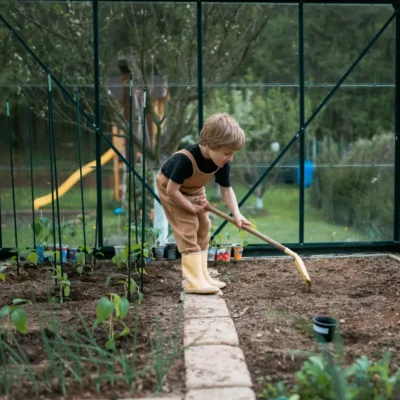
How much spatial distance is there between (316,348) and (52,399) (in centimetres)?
129

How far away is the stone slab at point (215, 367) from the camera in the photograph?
7.96 feet

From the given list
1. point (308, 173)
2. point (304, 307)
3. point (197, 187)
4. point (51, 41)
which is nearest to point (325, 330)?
point (304, 307)

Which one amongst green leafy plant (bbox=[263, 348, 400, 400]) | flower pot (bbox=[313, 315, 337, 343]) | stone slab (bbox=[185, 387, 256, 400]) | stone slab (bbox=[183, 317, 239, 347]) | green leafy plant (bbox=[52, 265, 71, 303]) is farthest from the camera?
green leafy plant (bbox=[52, 265, 71, 303])

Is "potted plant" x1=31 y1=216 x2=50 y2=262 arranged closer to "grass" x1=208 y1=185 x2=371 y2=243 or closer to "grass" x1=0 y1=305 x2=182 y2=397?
"grass" x1=208 y1=185 x2=371 y2=243

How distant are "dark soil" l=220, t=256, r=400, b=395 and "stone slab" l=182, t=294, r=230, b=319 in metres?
0.07

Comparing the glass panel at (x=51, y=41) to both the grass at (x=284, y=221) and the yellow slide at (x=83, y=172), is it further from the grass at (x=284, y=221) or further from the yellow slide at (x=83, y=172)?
the grass at (x=284, y=221)

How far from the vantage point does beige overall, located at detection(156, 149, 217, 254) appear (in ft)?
13.3

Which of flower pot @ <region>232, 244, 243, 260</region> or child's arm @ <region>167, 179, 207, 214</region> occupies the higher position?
child's arm @ <region>167, 179, 207, 214</region>

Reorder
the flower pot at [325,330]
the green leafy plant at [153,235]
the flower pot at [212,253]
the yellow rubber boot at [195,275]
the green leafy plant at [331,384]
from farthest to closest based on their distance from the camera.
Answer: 1. the flower pot at [212,253]
2. the green leafy plant at [153,235]
3. the yellow rubber boot at [195,275]
4. the flower pot at [325,330]
5. the green leafy plant at [331,384]

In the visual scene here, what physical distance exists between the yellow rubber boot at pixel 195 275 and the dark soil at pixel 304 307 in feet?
0.49

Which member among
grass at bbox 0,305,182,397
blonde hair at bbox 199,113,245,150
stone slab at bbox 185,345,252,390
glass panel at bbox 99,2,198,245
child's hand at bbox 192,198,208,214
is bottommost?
stone slab at bbox 185,345,252,390

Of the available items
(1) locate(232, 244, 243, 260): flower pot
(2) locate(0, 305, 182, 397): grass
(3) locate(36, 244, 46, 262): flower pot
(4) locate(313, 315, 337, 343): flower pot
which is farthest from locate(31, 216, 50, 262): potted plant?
(4) locate(313, 315, 337, 343): flower pot

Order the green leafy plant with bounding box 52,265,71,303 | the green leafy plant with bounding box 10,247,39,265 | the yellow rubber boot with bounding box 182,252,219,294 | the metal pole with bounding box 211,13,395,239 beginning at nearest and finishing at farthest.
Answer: the green leafy plant with bounding box 52,265,71,303, the yellow rubber boot with bounding box 182,252,219,294, the green leafy plant with bounding box 10,247,39,265, the metal pole with bounding box 211,13,395,239

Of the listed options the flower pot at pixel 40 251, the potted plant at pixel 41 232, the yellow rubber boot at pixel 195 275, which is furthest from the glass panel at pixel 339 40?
the flower pot at pixel 40 251
